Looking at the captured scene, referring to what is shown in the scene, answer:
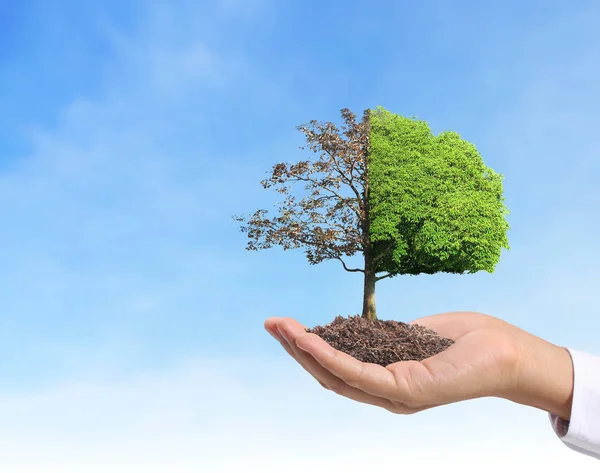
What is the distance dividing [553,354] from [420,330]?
6.77ft

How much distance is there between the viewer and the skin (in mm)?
4387

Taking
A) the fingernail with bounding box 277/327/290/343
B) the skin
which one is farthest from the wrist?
the fingernail with bounding box 277/327/290/343

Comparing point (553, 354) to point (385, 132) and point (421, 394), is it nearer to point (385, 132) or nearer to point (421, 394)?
point (421, 394)

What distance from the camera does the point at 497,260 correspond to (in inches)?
531

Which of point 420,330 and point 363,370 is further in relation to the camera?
point 420,330

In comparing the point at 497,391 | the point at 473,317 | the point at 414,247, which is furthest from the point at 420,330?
the point at 414,247

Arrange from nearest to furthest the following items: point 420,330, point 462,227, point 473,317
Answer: point 473,317, point 420,330, point 462,227

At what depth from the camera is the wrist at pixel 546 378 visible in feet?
14.4

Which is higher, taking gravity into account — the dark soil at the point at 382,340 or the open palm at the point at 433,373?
the dark soil at the point at 382,340

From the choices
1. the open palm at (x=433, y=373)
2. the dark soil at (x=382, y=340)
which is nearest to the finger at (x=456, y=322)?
the dark soil at (x=382, y=340)

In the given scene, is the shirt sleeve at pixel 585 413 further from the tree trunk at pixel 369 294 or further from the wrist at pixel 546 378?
the tree trunk at pixel 369 294

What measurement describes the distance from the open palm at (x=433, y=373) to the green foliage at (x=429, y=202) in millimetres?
8286

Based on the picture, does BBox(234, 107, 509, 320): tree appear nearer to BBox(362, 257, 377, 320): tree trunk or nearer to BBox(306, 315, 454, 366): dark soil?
BBox(362, 257, 377, 320): tree trunk

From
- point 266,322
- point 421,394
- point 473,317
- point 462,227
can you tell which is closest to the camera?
point 421,394
